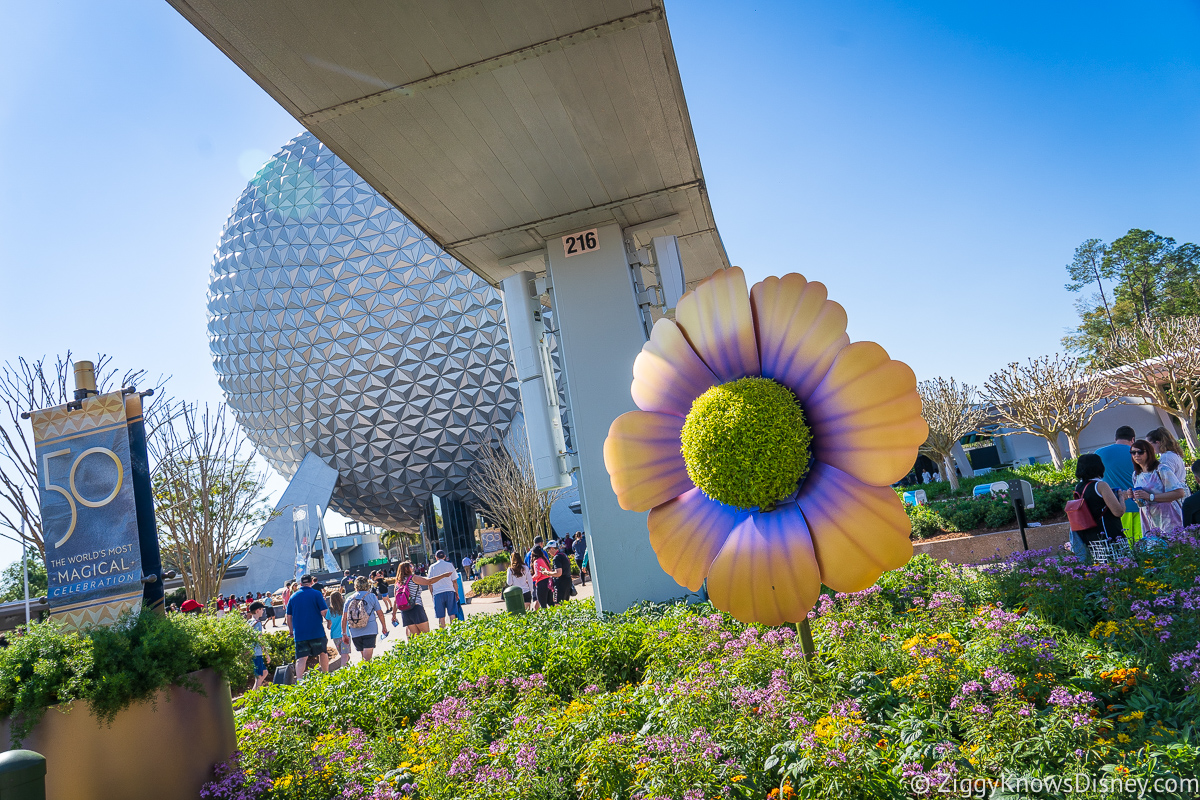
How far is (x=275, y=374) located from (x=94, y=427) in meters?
28.2

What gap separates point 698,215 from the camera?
25.9ft

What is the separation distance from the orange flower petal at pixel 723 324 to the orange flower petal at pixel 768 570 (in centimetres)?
65

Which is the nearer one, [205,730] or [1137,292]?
[205,730]

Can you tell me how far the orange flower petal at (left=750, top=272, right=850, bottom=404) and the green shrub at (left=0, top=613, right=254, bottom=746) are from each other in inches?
145

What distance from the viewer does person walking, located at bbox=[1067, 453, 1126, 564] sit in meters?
5.93

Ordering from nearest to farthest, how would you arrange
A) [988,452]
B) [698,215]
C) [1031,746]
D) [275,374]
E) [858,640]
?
1. [1031,746]
2. [858,640]
3. [698,215]
4. [275,374]
5. [988,452]

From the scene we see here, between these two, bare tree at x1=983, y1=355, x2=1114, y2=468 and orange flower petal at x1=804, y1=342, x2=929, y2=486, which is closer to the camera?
orange flower petal at x1=804, y1=342, x2=929, y2=486

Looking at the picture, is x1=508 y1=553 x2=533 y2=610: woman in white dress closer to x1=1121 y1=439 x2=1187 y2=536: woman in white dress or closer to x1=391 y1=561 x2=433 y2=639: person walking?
x1=391 y1=561 x2=433 y2=639: person walking

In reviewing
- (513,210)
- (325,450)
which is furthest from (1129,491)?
(325,450)

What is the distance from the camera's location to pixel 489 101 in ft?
18.2

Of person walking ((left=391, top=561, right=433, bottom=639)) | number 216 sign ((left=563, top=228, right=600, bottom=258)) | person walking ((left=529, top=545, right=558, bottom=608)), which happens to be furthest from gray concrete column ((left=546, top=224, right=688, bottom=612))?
person walking ((left=391, top=561, right=433, bottom=639))

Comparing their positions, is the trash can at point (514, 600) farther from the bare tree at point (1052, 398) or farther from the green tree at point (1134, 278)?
the green tree at point (1134, 278)

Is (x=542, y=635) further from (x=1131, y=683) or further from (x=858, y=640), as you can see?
(x=1131, y=683)

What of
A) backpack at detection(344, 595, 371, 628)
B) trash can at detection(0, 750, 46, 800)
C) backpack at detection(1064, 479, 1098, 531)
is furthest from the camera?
backpack at detection(344, 595, 371, 628)
